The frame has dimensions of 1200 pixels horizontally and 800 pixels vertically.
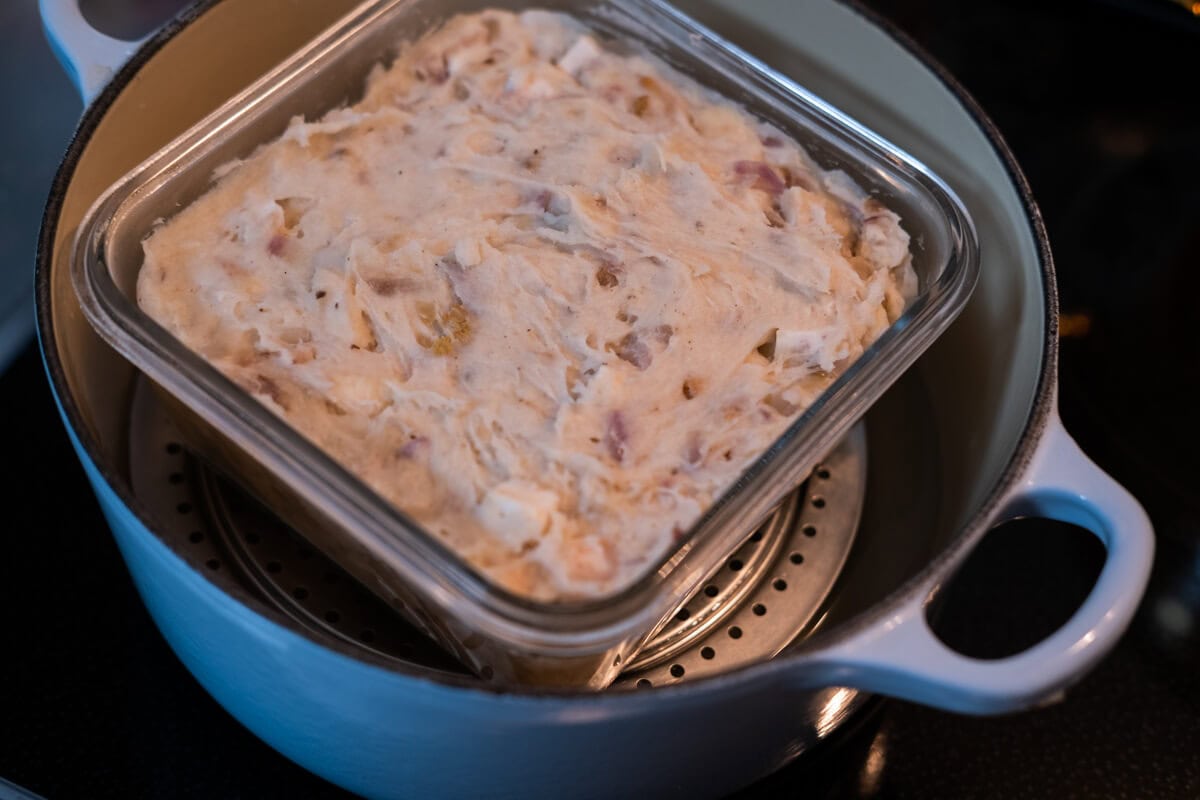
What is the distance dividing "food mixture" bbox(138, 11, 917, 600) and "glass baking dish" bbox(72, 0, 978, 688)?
Result: 22 millimetres

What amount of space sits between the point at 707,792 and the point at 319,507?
336mm

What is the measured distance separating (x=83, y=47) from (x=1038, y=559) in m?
0.91

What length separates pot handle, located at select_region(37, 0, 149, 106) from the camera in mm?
878

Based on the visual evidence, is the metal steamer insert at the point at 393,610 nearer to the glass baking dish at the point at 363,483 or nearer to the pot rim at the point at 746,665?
the glass baking dish at the point at 363,483

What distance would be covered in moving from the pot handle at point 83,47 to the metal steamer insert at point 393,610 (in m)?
0.26

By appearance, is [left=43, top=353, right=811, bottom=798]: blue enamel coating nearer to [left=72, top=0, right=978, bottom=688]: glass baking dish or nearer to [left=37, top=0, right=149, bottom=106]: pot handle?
[left=72, top=0, right=978, bottom=688]: glass baking dish

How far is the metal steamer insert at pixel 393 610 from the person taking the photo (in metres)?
0.87

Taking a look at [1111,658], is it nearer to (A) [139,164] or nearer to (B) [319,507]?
(B) [319,507]

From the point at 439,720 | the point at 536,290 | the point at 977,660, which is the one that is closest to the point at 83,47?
the point at 536,290

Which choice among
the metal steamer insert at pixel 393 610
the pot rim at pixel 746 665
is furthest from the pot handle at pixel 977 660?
the metal steamer insert at pixel 393 610

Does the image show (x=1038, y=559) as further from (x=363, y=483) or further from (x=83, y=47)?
(x=83, y=47)

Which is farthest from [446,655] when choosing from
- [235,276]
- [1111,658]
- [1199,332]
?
[1199,332]

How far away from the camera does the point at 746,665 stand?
0.61 metres

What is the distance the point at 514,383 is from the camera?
798 millimetres
